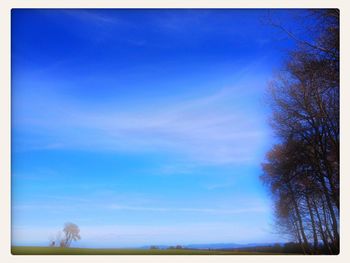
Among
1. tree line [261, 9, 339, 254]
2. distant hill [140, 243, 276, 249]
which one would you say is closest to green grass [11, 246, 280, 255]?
distant hill [140, 243, 276, 249]

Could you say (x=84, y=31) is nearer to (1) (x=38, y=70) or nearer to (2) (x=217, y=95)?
(1) (x=38, y=70)

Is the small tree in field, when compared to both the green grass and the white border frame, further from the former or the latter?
the white border frame

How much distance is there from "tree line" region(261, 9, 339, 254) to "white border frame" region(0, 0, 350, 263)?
0.49 feet

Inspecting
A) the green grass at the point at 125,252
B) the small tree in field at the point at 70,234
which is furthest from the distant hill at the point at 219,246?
the small tree in field at the point at 70,234

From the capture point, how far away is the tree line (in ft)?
25.0

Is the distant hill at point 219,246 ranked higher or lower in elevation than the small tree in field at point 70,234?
lower
